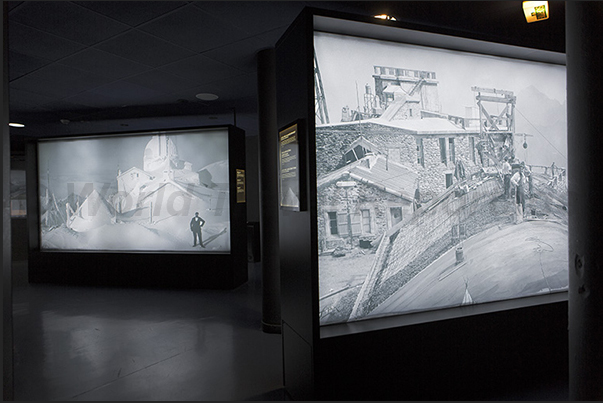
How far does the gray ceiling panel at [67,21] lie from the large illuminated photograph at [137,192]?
2786 mm

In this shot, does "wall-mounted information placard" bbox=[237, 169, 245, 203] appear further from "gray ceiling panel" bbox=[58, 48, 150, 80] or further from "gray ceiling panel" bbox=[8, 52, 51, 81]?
"gray ceiling panel" bbox=[8, 52, 51, 81]

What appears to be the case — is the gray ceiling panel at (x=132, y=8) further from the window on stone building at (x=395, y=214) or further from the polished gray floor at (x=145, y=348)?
the polished gray floor at (x=145, y=348)

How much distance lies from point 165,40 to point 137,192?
3625 millimetres

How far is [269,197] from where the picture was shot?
4148 mm

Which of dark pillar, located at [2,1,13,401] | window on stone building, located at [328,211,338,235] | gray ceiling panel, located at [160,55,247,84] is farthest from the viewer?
gray ceiling panel, located at [160,55,247,84]

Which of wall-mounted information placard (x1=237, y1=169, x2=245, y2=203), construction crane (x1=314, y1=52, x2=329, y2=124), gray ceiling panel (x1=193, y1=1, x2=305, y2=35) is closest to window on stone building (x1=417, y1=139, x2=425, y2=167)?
construction crane (x1=314, y1=52, x2=329, y2=124)

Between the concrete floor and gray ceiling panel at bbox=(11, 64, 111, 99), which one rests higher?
gray ceiling panel at bbox=(11, 64, 111, 99)

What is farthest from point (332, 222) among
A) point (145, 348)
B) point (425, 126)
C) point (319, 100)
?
point (145, 348)

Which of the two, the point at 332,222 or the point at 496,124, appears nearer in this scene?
the point at 332,222

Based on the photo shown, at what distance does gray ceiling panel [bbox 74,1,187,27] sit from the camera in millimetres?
2988

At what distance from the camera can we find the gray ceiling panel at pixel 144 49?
363 centimetres

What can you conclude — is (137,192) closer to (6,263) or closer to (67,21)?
(67,21)

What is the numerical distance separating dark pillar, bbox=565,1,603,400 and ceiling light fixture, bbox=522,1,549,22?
2.15 m

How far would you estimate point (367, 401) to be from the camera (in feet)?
7.27
